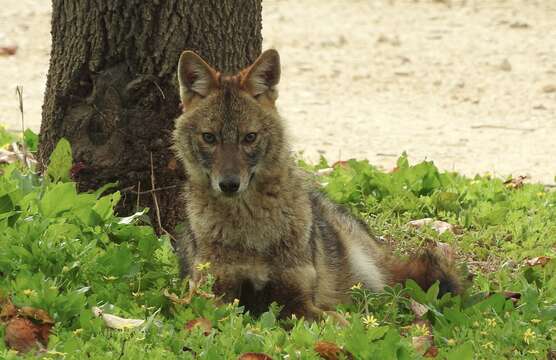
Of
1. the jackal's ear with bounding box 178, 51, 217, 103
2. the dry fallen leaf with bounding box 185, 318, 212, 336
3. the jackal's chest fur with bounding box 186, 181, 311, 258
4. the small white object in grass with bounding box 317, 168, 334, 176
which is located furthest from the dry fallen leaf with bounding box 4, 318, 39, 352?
the small white object in grass with bounding box 317, 168, 334, 176

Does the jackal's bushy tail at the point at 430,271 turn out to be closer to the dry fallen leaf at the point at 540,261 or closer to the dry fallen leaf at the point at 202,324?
the dry fallen leaf at the point at 540,261

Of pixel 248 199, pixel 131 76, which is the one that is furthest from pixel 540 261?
pixel 131 76

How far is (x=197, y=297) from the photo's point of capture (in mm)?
4801

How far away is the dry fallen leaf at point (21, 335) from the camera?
426 cm

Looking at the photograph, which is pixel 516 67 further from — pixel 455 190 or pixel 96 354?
pixel 96 354

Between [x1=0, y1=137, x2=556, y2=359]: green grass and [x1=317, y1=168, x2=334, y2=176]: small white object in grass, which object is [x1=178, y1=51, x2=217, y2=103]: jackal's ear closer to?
[x1=0, y1=137, x2=556, y2=359]: green grass

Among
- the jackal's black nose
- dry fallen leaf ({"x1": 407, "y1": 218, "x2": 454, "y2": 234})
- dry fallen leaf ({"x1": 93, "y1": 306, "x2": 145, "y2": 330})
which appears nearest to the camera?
dry fallen leaf ({"x1": 93, "y1": 306, "x2": 145, "y2": 330})

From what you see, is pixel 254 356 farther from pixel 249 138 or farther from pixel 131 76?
pixel 131 76

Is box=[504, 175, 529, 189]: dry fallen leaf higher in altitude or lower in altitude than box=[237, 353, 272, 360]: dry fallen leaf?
lower

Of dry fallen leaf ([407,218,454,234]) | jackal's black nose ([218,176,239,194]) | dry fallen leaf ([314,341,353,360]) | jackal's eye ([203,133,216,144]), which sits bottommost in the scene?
dry fallen leaf ([407,218,454,234])

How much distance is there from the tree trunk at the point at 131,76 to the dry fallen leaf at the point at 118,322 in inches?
74.5

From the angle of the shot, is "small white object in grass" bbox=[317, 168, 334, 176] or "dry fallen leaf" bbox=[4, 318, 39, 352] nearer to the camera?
"dry fallen leaf" bbox=[4, 318, 39, 352]

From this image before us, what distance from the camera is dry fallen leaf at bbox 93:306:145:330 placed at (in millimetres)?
4418

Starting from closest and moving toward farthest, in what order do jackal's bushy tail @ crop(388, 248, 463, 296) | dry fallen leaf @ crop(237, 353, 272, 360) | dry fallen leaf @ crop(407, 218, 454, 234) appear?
dry fallen leaf @ crop(237, 353, 272, 360)
jackal's bushy tail @ crop(388, 248, 463, 296)
dry fallen leaf @ crop(407, 218, 454, 234)
